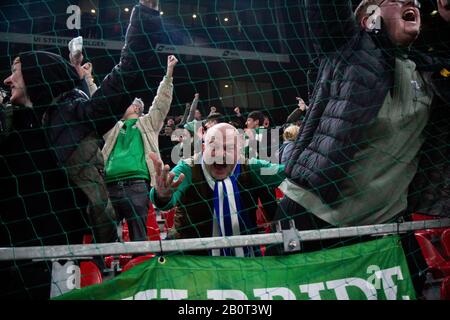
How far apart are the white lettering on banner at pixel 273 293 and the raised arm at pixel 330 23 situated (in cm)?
147

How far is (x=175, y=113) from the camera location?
1227 centimetres

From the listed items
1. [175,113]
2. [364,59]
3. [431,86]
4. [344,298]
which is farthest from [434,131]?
[175,113]

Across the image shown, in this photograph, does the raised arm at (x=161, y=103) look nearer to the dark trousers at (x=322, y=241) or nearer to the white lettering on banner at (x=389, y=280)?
the dark trousers at (x=322, y=241)

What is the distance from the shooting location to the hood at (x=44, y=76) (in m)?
2.20

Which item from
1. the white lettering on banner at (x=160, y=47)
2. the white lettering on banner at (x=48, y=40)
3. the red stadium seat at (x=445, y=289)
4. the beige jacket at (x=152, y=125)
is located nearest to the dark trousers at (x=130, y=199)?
the beige jacket at (x=152, y=125)

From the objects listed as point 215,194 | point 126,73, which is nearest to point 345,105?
point 215,194

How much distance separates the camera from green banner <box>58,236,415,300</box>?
164 centimetres

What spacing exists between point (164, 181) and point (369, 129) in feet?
3.86

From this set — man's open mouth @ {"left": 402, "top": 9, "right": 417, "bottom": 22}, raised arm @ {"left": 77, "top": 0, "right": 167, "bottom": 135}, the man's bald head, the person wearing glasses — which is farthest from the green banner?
man's open mouth @ {"left": 402, "top": 9, "right": 417, "bottom": 22}

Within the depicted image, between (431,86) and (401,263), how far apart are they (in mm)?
1167

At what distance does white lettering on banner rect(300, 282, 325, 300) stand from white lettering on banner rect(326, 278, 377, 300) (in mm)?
38

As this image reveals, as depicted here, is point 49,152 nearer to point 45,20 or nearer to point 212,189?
point 212,189

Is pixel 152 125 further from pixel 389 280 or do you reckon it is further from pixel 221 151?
pixel 389 280

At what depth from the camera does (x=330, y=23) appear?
95.1 inches
